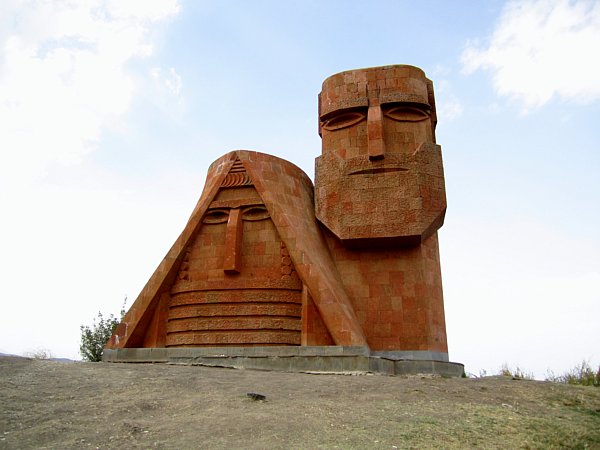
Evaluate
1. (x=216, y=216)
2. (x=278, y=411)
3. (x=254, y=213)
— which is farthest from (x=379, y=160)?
A: (x=278, y=411)

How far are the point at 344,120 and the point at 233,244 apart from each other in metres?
3.93

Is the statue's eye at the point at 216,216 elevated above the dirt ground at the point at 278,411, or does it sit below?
above

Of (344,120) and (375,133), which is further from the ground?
(344,120)

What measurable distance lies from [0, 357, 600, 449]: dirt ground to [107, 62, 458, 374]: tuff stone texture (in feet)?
6.73

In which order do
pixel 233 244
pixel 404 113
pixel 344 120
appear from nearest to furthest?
pixel 233 244 → pixel 404 113 → pixel 344 120

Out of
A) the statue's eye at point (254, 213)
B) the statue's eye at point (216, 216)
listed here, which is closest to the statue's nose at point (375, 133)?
the statue's eye at point (254, 213)

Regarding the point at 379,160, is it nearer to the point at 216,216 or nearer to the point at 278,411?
the point at 216,216

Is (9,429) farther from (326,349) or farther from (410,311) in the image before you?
(410,311)

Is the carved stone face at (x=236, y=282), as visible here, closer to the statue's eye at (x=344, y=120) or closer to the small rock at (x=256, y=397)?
the statue's eye at (x=344, y=120)

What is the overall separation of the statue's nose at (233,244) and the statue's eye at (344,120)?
121 inches

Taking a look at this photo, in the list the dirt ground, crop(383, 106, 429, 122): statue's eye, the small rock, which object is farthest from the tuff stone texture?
the small rock

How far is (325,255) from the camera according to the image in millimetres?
11969

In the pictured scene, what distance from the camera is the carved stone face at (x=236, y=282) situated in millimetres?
10922

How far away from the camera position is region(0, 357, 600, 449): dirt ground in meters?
5.50
